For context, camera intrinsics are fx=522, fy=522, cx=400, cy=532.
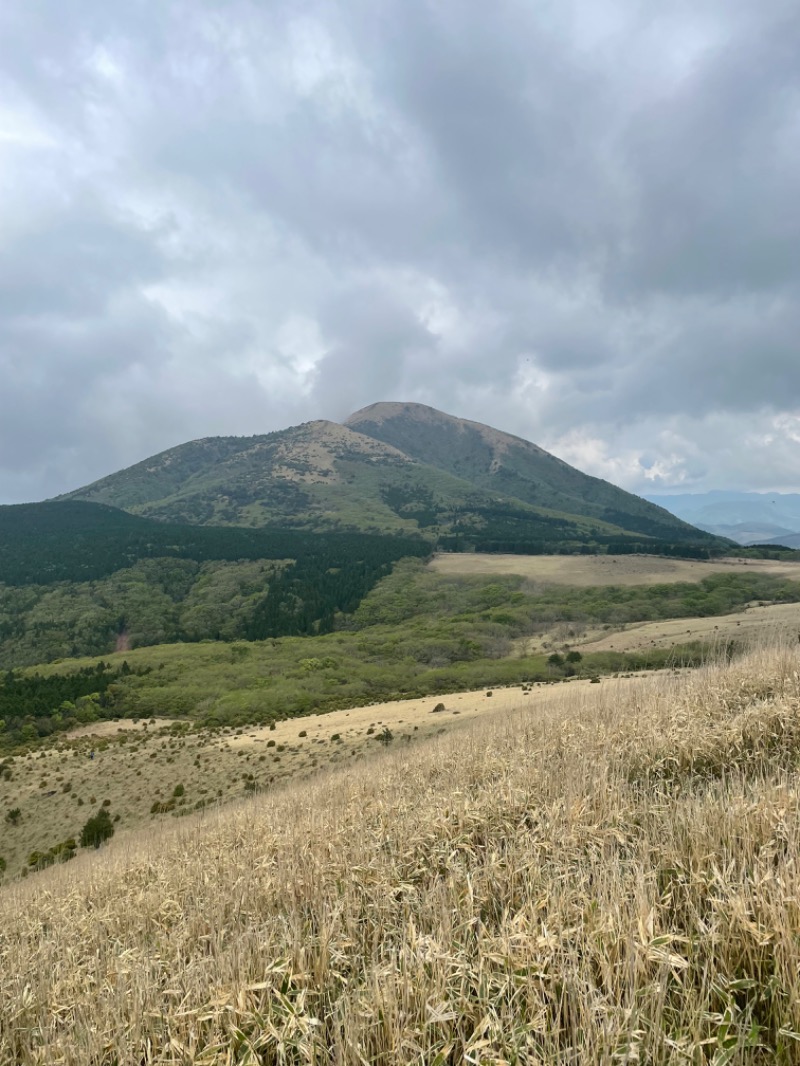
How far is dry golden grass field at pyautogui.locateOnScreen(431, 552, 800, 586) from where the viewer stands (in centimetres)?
11925

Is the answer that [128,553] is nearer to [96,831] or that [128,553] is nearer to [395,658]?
[395,658]

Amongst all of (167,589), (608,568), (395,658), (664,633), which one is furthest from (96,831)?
(167,589)

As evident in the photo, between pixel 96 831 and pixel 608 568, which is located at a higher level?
pixel 608 568

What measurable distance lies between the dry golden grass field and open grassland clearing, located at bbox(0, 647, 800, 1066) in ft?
396

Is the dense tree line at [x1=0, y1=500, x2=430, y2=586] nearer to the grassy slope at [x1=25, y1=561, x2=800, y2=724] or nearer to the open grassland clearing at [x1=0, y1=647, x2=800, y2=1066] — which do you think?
the grassy slope at [x1=25, y1=561, x2=800, y2=724]

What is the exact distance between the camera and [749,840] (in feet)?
12.8

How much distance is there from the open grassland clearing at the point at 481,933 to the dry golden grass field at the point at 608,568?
396 ft

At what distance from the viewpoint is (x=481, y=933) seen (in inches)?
132

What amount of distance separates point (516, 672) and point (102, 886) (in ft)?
195

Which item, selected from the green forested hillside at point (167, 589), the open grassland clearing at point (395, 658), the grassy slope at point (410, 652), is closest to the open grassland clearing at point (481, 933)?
the open grassland clearing at point (395, 658)

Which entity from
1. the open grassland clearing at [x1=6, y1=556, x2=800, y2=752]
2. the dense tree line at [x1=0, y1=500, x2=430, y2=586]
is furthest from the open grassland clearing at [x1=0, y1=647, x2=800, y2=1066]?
the dense tree line at [x1=0, y1=500, x2=430, y2=586]

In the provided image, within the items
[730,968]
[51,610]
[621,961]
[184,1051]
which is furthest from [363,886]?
[51,610]

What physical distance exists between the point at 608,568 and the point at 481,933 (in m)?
140

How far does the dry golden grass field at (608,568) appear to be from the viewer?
391 feet
